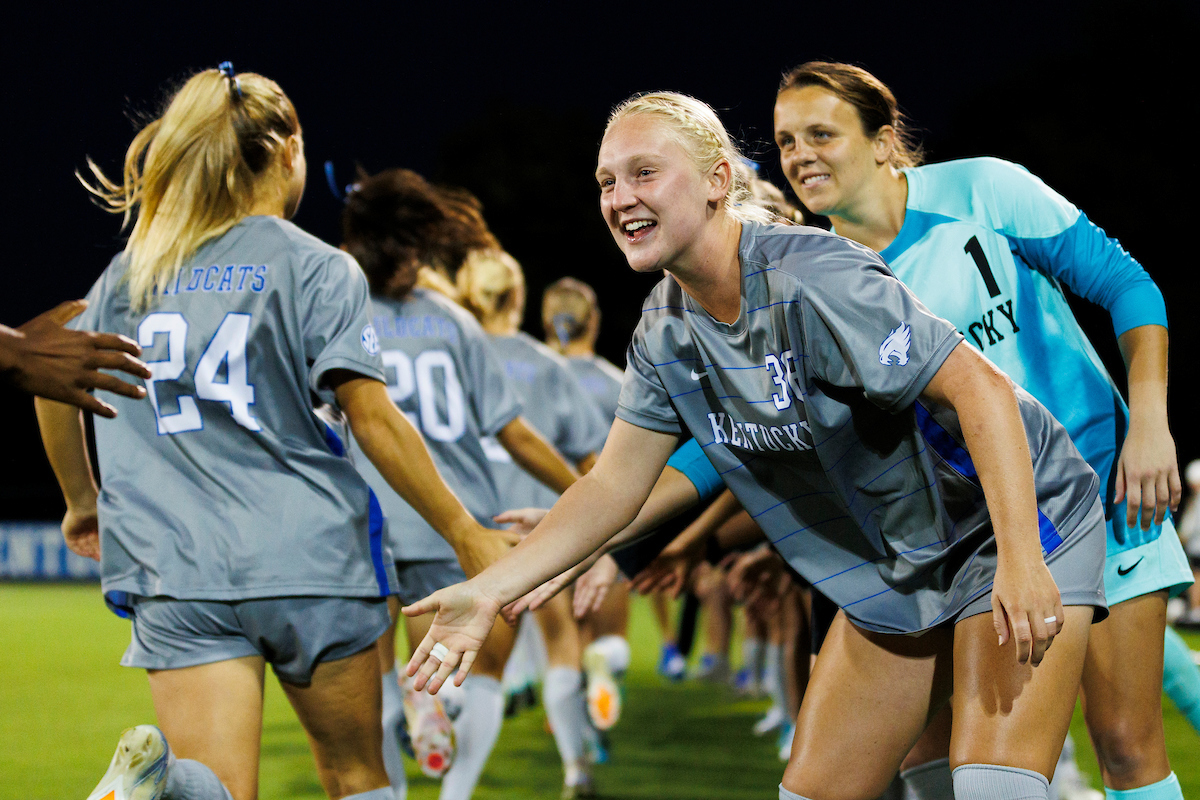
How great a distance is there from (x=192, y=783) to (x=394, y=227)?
91.6 inches

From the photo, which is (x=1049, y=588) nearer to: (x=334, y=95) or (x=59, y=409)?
(x=59, y=409)

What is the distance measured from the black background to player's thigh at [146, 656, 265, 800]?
1409 mm

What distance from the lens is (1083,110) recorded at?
24.5 meters

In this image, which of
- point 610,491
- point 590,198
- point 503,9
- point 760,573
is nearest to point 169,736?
point 610,491

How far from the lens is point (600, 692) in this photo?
20.5 feet

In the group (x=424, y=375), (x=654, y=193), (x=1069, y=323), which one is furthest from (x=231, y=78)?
(x=1069, y=323)

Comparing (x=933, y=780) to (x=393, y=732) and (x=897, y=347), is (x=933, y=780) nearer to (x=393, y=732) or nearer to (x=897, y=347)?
(x=897, y=347)

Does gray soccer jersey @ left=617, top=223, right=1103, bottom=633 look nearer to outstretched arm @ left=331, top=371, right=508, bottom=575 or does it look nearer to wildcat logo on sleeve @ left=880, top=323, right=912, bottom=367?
wildcat logo on sleeve @ left=880, top=323, right=912, bottom=367

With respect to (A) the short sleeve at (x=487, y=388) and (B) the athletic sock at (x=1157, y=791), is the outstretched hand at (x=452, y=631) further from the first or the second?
(A) the short sleeve at (x=487, y=388)

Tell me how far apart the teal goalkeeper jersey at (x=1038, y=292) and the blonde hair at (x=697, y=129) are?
0.65 meters

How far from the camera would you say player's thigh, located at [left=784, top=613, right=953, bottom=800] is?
2564 mm

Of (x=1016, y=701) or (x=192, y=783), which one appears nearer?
(x=1016, y=701)

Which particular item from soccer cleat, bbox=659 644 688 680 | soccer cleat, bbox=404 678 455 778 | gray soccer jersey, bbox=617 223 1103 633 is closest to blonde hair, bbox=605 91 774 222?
gray soccer jersey, bbox=617 223 1103 633

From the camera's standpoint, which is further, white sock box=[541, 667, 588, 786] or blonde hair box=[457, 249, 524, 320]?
blonde hair box=[457, 249, 524, 320]
